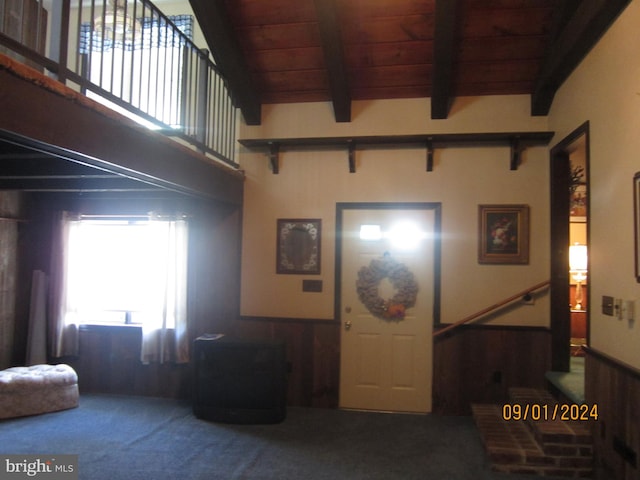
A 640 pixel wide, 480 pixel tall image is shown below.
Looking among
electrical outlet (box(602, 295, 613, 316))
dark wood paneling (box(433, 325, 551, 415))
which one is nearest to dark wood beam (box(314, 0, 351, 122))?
dark wood paneling (box(433, 325, 551, 415))

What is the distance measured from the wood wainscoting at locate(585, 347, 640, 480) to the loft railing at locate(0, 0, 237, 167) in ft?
10.7

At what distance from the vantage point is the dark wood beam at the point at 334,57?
3.24 m

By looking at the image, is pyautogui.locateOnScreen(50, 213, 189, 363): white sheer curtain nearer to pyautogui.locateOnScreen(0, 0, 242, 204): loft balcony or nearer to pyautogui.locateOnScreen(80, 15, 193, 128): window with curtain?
pyautogui.locateOnScreen(0, 0, 242, 204): loft balcony

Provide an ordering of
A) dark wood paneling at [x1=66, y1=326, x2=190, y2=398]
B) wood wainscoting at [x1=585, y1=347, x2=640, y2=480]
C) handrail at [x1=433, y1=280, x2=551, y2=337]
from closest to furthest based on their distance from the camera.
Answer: wood wainscoting at [x1=585, y1=347, x2=640, y2=480] < handrail at [x1=433, y1=280, x2=551, y2=337] < dark wood paneling at [x1=66, y1=326, x2=190, y2=398]

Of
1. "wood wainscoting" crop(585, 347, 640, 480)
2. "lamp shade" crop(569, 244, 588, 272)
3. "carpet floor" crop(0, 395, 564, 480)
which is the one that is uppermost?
"lamp shade" crop(569, 244, 588, 272)

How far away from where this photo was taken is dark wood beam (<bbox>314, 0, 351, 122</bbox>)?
3244mm

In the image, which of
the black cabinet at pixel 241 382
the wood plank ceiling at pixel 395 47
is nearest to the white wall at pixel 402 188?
the wood plank ceiling at pixel 395 47

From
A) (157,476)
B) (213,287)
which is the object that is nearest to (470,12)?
(213,287)

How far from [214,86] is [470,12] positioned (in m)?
2.35

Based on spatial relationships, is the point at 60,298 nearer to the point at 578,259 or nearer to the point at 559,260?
the point at 559,260

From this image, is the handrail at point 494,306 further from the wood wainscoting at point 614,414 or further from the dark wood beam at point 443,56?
the dark wood beam at point 443,56

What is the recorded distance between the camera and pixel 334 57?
358 cm

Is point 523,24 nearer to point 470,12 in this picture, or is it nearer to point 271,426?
point 470,12

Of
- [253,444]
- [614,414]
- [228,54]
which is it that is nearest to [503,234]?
[614,414]
